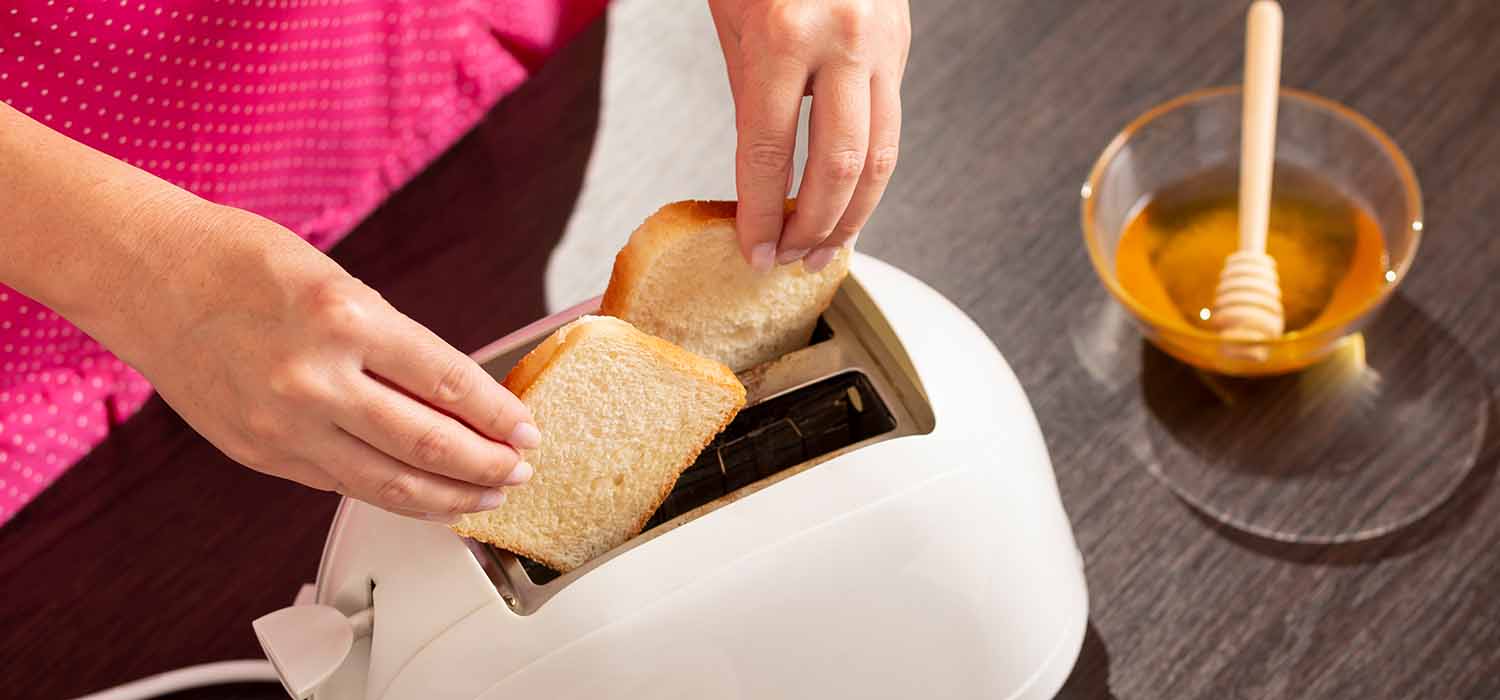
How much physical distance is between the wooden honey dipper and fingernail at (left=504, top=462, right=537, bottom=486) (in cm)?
44

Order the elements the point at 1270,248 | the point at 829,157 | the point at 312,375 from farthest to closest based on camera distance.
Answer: the point at 1270,248 → the point at 829,157 → the point at 312,375

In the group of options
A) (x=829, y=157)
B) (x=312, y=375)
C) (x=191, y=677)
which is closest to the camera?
(x=312, y=375)

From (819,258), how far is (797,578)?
0.47ft

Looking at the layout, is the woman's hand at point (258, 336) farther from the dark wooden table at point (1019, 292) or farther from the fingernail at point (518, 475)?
the dark wooden table at point (1019, 292)

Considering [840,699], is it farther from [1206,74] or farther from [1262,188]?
[1206,74]

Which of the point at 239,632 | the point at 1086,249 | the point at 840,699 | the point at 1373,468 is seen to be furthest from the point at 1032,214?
the point at 239,632

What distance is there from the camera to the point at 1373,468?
2.69ft

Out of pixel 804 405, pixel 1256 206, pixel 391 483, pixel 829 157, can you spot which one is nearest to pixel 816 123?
pixel 829 157

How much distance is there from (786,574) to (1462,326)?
54 cm

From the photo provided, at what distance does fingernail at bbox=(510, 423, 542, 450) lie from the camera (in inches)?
20.5

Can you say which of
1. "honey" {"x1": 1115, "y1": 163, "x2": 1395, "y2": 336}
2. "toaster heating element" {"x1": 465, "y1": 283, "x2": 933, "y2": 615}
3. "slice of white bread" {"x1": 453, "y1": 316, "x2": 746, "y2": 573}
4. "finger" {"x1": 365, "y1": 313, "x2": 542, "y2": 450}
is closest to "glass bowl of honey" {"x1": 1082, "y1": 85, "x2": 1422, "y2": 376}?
"honey" {"x1": 1115, "y1": 163, "x2": 1395, "y2": 336}

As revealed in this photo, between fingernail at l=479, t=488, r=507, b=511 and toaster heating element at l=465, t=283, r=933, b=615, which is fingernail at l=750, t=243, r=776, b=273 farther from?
fingernail at l=479, t=488, r=507, b=511

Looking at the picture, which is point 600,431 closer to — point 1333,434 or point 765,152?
point 765,152

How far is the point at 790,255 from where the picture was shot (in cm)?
62
